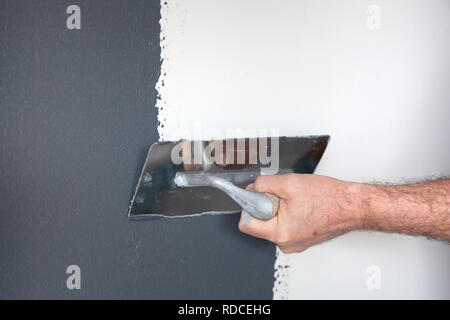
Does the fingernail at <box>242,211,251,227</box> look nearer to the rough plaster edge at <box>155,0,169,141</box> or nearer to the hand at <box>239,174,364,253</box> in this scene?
the hand at <box>239,174,364,253</box>

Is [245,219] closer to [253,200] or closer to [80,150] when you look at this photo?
[253,200]

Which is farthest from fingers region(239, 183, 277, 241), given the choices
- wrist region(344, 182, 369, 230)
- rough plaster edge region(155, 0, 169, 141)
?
rough plaster edge region(155, 0, 169, 141)

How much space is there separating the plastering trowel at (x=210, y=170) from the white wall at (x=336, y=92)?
64 mm

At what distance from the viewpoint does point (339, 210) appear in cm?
101

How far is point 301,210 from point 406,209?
289 millimetres

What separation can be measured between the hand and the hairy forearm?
6 cm

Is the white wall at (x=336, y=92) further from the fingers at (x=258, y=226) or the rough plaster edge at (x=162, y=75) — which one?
the fingers at (x=258, y=226)

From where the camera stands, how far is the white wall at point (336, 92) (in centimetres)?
109

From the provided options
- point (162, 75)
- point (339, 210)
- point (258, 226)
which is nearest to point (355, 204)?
point (339, 210)

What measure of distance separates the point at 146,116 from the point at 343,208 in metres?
0.49

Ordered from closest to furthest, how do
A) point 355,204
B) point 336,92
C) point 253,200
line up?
1. point 253,200
2. point 355,204
3. point 336,92

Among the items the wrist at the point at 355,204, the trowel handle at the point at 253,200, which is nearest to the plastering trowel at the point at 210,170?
the trowel handle at the point at 253,200

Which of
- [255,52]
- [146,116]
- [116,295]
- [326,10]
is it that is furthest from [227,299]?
[326,10]

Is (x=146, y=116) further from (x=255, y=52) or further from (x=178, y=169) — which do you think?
(x=255, y=52)
